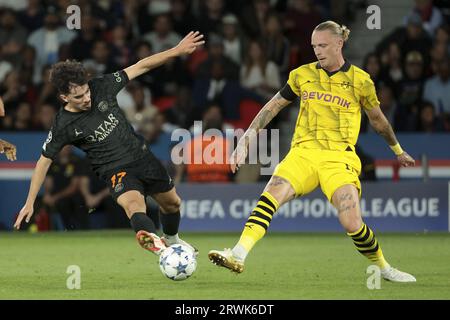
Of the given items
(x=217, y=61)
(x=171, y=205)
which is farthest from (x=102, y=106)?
(x=217, y=61)

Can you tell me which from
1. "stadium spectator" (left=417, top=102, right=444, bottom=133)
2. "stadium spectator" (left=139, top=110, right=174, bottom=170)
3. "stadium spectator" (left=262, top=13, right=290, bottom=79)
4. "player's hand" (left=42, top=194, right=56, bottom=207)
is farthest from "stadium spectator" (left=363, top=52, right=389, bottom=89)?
"player's hand" (left=42, top=194, right=56, bottom=207)

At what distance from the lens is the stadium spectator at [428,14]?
19.4 m

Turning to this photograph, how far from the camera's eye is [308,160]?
9352mm

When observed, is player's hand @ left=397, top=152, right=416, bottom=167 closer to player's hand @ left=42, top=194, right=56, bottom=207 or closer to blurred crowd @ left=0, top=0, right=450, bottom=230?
blurred crowd @ left=0, top=0, right=450, bottom=230

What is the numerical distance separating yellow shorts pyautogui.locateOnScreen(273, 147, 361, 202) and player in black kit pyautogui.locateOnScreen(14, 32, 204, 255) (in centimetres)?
127

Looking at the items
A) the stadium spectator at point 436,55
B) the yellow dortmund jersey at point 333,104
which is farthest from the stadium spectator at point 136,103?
the yellow dortmund jersey at point 333,104

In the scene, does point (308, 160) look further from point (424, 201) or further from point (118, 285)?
point (424, 201)

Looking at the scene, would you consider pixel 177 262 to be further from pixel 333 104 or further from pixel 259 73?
pixel 259 73

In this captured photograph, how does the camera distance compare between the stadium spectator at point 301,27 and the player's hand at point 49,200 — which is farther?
the stadium spectator at point 301,27

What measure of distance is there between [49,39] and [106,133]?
31.3 feet

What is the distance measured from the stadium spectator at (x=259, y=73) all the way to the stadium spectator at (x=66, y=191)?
3.21 metres

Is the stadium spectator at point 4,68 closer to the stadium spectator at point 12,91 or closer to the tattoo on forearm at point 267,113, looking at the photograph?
the stadium spectator at point 12,91

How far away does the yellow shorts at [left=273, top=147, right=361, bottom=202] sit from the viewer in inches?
364

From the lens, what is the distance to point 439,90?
18.4 metres
